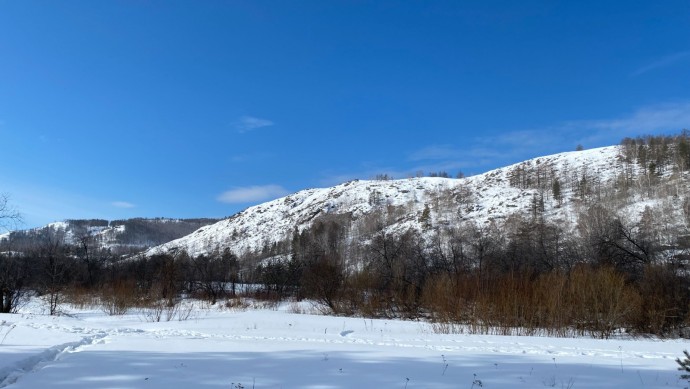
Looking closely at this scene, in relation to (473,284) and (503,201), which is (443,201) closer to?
(503,201)

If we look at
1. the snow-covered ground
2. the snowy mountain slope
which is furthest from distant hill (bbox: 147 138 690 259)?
the snow-covered ground

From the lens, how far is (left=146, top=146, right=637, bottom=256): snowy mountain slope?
4721 inches

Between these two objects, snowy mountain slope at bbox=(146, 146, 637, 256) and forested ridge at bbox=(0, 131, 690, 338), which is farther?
snowy mountain slope at bbox=(146, 146, 637, 256)

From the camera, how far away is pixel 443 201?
143625 millimetres

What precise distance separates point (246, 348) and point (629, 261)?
27.1 metres

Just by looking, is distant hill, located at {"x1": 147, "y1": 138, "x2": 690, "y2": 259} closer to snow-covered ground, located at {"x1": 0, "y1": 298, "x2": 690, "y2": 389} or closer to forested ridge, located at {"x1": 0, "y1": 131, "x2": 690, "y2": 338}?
forested ridge, located at {"x1": 0, "y1": 131, "x2": 690, "y2": 338}

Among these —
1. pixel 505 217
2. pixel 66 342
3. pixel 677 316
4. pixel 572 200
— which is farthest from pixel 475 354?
pixel 572 200

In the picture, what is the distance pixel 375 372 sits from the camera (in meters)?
6.96

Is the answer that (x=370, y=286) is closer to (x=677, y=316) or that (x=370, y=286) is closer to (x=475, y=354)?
(x=677, y=316)

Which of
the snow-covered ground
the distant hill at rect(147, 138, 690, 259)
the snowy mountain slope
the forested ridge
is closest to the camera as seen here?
the snow-covered ground

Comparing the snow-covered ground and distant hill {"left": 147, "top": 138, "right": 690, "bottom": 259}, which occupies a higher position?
distant hill {"left": 147, "top": 138, "right": 690, "bottom": 259}

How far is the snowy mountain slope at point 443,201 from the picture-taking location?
393 ft

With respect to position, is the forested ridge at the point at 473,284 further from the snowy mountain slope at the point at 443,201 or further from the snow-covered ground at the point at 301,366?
the snowy mountain slope at the point at 443,201

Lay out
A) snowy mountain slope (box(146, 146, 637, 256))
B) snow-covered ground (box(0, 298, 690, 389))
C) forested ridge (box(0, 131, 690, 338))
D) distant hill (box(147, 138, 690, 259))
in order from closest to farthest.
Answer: snow-covered ground (box(0, 298, 690, 389))
forested ridge (box(0, 131, 690, 338))
distant hill (box(147, 138, 690, 259))
snowy mountain slope (box(146, 146, 637, 256))
